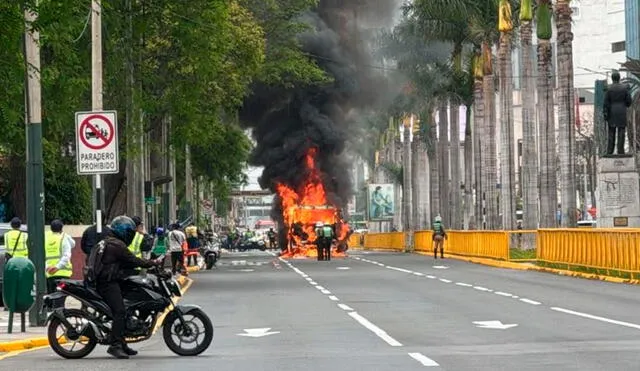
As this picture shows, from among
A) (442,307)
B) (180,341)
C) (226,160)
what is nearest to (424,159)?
(226,160)

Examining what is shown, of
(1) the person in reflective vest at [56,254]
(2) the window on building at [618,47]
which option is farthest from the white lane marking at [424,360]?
(2) the window on building at [618,47]

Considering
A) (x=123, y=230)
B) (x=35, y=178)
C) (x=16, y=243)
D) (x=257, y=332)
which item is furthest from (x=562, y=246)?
(x=123, y=230)

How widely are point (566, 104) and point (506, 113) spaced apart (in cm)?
1398

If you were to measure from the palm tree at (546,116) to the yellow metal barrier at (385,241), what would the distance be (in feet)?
89.0

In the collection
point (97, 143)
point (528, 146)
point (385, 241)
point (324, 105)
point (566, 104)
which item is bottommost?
point (385, 241)

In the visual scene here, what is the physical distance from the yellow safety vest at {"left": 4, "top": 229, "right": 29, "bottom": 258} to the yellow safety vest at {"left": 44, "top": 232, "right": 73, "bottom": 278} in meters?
1.02

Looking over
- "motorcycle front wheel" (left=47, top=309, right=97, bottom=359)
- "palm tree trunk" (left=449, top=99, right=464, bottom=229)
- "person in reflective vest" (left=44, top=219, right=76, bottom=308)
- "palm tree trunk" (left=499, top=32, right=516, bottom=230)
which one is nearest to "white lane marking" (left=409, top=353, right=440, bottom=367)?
"motorcycle front wheel" (left=47, top=309, right=97, bottom=359)

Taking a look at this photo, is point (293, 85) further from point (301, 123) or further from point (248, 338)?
point (248, 338)

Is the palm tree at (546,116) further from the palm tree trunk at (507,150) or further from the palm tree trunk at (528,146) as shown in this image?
the palm tree trunk at (507,150)

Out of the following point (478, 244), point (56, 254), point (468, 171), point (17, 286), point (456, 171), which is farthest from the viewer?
point (456, 171)

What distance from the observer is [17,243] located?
24781mm

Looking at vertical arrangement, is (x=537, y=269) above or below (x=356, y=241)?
below

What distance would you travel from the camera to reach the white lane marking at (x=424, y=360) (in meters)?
15.2

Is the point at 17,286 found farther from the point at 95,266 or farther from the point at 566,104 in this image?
the point at 566,104
